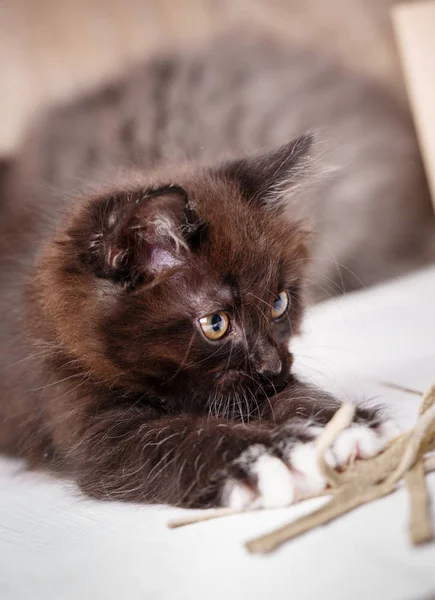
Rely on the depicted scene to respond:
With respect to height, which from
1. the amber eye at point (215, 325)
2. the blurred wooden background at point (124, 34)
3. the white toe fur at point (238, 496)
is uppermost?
the blurred wooden background at point (124, 34)

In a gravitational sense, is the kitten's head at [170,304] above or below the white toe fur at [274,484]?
above

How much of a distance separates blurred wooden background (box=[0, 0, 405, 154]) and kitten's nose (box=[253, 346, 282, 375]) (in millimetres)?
1196

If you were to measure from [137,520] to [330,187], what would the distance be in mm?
1683

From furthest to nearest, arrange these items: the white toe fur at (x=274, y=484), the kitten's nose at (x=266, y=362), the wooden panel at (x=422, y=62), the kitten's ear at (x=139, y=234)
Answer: the wooden panel at (x=422, y=62), the kitten's nose at (x=266, y=362), the kitten's ear at (x=139, y=234), the white toe fur at (x=274, y=484)

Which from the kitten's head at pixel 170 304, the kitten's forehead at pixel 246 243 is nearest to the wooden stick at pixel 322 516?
the kitten's head at pixel 170 304

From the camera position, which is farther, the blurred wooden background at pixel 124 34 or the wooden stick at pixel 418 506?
the blurred wooden background at pixel 124 34

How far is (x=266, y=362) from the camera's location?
4.03 feet

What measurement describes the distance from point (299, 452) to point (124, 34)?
5.73 feet

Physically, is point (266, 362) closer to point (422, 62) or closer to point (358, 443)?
A: point (358, 443)

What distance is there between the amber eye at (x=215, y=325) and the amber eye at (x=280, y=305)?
143 mm

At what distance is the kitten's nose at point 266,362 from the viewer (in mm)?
1227

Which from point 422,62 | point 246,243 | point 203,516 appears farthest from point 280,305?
point 422,62

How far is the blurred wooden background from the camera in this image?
2.03m

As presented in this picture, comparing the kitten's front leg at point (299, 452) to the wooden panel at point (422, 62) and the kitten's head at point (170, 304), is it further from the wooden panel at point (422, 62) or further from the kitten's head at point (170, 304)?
the wooden panel at point (422, 62)
